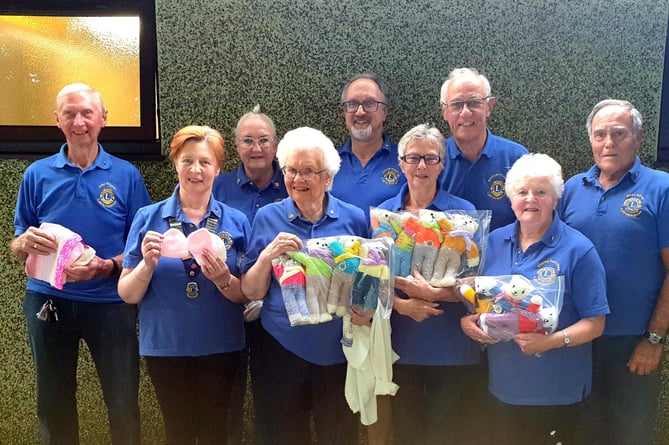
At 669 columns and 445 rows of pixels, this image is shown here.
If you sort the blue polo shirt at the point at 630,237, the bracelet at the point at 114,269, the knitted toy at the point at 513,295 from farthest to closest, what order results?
the bracelet at the point at 114,269
the blue polo shirt at the point at 630,237
the knitted toy at the point at 513,295

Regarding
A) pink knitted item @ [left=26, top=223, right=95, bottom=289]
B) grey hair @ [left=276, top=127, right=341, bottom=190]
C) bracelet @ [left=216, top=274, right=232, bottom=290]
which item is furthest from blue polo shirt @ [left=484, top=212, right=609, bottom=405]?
pink knitted item @ [left=26, top=223, right=95, bottom=289]

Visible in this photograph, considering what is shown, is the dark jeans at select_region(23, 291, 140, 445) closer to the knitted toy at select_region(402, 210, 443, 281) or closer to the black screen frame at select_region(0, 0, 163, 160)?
the black screen frame at select_region(0, 0, 163, 160)

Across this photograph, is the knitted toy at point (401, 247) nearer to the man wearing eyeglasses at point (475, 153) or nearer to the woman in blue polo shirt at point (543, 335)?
the woman in blue polo shirt at point (543, 335)

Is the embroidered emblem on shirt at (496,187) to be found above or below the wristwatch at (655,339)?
above

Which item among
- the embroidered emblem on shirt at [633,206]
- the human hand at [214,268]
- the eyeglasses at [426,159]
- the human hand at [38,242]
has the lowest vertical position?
the human hand at [214,268]

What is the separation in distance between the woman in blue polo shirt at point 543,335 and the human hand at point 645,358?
1.30 feet

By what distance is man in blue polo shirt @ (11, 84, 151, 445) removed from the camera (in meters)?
2.73

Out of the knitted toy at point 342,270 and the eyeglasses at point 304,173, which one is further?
the eyeglasses at point 304,173

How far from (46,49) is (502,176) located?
10.4ft

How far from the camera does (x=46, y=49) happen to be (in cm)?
363

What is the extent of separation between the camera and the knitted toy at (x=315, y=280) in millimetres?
2182

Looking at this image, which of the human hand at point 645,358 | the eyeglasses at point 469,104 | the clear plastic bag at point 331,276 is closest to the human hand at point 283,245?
the clear plastic bag at point 331,276

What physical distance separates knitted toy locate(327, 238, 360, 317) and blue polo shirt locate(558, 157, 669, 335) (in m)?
1.17

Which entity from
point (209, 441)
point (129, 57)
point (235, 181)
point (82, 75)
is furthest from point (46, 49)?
point (209, 441)
